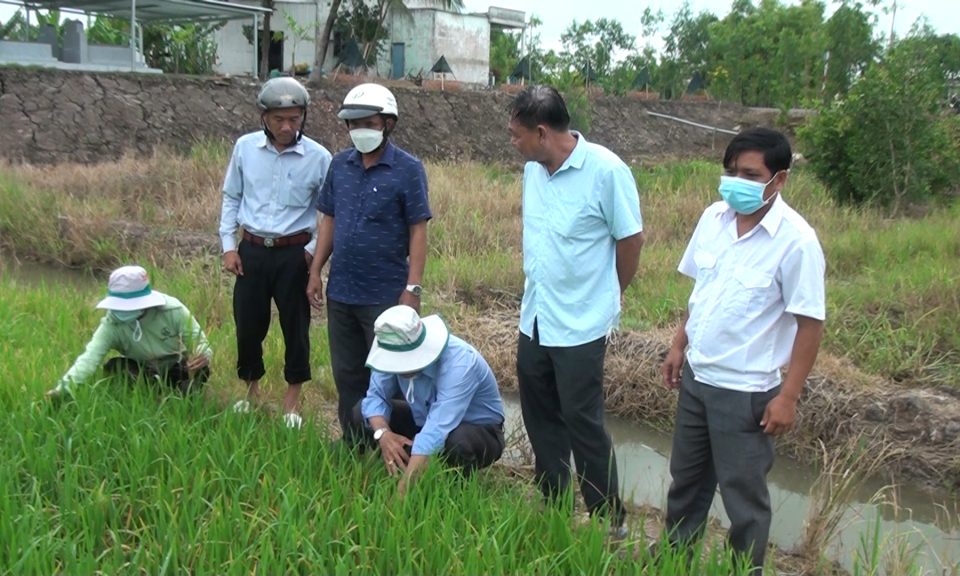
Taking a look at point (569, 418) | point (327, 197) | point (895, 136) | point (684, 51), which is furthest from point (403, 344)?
point (684, 51)

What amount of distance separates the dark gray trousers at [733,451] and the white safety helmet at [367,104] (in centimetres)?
169

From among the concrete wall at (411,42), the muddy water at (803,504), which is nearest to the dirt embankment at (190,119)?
the concrete wall at (411,42)

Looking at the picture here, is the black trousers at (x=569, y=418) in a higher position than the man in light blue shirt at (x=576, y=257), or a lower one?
lower

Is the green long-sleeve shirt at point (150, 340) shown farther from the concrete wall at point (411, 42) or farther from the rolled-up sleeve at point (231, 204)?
the concrete wall at point (411, 42)

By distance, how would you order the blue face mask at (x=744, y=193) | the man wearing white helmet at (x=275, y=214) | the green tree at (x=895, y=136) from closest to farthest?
1. the blue face mask at (x=744, y=193)
2. the man wearing white helmet at (x=275, y=214)
3. the green tree at (x=895, y=136)

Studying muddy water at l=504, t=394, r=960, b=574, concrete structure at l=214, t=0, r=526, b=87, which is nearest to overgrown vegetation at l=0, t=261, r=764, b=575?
muddy water at l=504, t=394, r=960, b=574

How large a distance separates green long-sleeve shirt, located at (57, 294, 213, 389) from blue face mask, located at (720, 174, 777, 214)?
2580 millimetres

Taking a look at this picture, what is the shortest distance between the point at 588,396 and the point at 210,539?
1416 millimetres

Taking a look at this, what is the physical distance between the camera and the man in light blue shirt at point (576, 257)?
3264mm

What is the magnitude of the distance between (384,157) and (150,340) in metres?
1.41

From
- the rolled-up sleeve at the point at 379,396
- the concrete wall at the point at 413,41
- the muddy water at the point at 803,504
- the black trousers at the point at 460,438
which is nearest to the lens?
the black trousers at the point at 460,438

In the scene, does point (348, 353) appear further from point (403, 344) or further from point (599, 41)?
point (599, 41)

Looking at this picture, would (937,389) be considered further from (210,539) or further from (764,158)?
(210,539)

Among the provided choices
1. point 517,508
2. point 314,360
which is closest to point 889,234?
point 314,360
